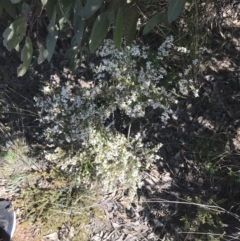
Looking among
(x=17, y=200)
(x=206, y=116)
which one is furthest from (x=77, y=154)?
(x=206, y=116)

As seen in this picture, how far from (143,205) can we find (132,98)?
2.68ft

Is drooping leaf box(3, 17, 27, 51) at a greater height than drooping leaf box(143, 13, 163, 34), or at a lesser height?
lesser

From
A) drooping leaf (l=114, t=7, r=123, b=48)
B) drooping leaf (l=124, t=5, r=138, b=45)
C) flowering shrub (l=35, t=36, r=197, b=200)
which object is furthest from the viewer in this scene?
flowering shrub (l=35, t=36, r=197, b=200)

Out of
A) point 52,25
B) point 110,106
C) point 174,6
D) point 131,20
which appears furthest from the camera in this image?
point 110,106

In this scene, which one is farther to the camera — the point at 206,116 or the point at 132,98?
the point at 206,116

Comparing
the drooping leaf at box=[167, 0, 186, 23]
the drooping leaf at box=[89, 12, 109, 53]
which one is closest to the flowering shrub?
the drooping leaf at box=[89, 12, 109, 53]

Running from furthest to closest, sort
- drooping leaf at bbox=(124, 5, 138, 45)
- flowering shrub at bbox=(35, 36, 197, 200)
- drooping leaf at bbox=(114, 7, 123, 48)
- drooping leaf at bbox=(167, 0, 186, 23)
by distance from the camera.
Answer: flowering shrub at bbox=(35, 36, 197, 200) → drooping leaf at bbox=(124, 5, 138, 45) → drooping leaf at bbox=(114, 7, 123, 48) → drooping leaf at bbox=(167, 0, 186, 23)

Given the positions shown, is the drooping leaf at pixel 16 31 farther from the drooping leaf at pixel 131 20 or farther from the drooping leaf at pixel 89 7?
the drooping leaf at pixel 131 20

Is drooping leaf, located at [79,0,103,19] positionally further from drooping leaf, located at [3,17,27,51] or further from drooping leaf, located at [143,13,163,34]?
drooping leaf, located at [143,13,163,34]

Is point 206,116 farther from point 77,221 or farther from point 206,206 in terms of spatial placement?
point 77,221

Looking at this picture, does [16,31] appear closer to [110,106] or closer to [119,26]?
[119,26]

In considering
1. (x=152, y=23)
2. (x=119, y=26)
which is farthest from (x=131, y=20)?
(x=119, y=26)

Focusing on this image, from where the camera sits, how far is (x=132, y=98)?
6.33 ft

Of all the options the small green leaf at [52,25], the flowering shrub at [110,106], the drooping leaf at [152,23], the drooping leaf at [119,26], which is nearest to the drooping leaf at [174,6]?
the drooping leaf at [119,26]
